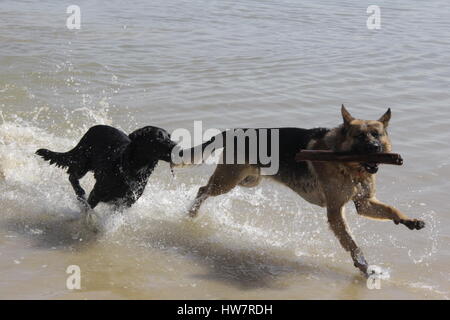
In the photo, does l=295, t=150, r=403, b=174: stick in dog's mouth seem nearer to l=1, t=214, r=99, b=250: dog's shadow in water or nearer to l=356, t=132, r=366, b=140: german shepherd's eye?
l=356, t=132, r=366, b=140: german shepherd's eye

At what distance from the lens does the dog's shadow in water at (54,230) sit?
6.17 metres

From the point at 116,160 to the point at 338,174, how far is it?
2.22m

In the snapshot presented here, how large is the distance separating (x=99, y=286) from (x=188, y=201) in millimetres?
2229

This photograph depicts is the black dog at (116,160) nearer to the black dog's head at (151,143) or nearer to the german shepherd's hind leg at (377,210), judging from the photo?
the black dog's head at (151,143)

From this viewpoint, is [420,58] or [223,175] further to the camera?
[420,58]

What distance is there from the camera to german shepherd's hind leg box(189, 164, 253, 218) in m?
6.75

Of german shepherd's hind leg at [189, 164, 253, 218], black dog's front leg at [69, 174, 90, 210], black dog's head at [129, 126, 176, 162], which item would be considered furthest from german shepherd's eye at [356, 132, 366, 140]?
black dog's front leg at [69, 174, 90, 210]

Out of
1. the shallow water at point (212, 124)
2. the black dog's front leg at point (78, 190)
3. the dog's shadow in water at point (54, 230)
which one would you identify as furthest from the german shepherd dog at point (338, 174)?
the dog's shadow in water at point (54, 230)

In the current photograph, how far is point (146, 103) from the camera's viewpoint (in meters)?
10.8

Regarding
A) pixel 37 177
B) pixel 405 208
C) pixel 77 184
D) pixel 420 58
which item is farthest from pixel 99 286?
pixel 420 58

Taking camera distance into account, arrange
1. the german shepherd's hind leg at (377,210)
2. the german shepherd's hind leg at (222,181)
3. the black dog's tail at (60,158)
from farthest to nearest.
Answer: the black dog's tail at (60,158) → the german shepherd's hind leg at (222,181) → the german shepherd's hind leg at (377,210)

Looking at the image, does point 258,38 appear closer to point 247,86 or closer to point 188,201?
point 247,86

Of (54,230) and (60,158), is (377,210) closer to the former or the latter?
(54,230)

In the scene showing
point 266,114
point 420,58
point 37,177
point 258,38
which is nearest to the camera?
point 37,177
